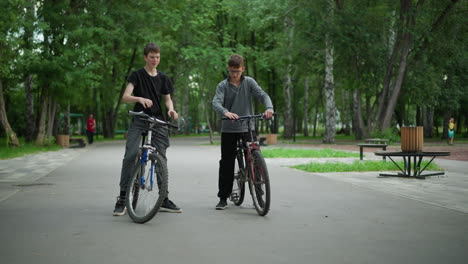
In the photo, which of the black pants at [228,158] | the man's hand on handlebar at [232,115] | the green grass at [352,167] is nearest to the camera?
the man's hand on handlebar at [232,115]

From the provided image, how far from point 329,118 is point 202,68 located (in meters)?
7.64

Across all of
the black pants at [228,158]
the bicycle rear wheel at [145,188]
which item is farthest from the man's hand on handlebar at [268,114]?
the bicycle rear wheel at [145,188]

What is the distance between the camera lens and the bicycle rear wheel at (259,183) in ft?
20.9

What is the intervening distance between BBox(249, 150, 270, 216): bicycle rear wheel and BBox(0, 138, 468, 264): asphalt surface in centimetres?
19

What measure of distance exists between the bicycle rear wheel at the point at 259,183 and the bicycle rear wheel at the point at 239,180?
255 mm

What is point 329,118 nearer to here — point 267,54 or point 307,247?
point 267,54

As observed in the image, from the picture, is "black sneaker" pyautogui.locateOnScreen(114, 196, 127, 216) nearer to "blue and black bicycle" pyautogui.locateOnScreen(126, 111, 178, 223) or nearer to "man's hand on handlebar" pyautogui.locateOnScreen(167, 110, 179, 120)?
"blue and black bicycle" pyautogui.locateOnScreen(126, 111, 178, 223)

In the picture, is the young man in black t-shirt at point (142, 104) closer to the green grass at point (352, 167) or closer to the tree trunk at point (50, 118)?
the green grass at point (352, 167)

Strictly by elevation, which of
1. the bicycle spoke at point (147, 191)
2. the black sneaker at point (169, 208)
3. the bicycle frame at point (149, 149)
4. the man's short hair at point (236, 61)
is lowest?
the black sneaker at point (169, 208)

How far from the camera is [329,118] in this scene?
31406 millimetres

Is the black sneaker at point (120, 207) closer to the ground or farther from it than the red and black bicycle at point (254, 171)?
closer to the ground

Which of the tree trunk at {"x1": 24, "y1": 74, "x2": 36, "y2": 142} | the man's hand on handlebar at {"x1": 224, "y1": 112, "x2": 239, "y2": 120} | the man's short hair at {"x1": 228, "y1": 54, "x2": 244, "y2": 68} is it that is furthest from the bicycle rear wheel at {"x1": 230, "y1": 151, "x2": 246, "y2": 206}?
the tree trunk at {"x1": 24, "y1": 74, "x2": 36, "y2": 142}

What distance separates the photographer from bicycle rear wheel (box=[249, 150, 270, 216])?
20.9 feet

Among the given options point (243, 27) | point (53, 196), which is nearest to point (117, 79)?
point (243, 27)
